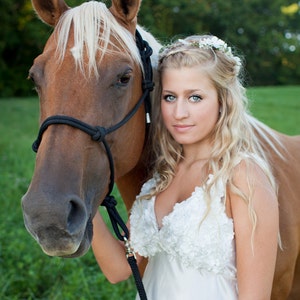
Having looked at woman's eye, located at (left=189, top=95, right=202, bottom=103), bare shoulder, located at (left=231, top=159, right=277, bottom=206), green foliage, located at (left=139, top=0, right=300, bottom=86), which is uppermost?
woman's eye, located at (left=189, top=95, right=202, bottom=103)

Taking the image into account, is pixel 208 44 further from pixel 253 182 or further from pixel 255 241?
pixel 255 241

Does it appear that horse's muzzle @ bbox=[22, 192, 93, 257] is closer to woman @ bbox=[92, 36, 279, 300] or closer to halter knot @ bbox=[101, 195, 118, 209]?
halter knot @ bbox=[101, 195, 118, 209]

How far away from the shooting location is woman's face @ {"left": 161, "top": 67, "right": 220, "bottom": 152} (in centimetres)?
205

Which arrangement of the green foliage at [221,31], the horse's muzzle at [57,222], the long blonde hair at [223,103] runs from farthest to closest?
the green foliage at [221,31]
the long blonde hair at [223,103]
the horse's muzzle at [57,222]

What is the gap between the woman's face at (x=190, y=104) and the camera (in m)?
2.05

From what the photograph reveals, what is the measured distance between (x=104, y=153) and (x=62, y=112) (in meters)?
0.24

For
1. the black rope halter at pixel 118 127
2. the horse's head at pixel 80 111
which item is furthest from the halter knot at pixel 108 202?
the horse's head at pixel 80 111

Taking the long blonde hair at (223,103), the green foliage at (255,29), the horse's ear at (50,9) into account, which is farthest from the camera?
the green foliage at (255,29)

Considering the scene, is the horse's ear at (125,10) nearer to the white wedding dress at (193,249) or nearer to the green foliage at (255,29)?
the white wedding dress at (193,249)

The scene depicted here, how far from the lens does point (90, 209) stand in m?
Result: 1.84

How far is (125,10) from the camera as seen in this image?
216 cm

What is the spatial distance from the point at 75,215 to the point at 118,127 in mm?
464

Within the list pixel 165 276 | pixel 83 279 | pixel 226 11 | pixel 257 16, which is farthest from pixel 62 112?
pixel 257 16

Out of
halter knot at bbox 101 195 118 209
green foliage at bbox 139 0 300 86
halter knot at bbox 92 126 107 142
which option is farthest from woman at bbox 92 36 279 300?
green foliage at bbox 139 0 300 86
